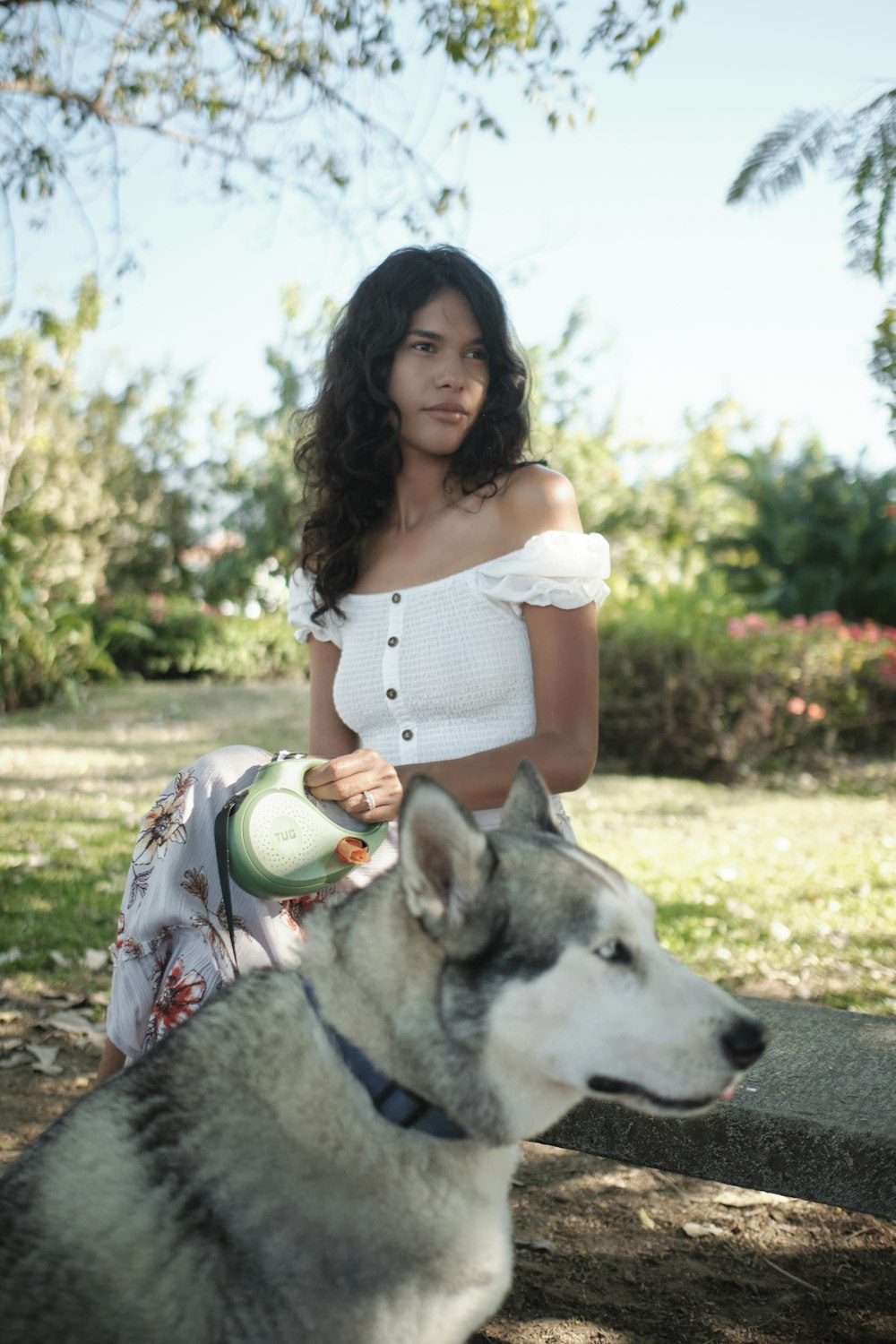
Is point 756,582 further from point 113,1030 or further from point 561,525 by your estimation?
point 113,1030

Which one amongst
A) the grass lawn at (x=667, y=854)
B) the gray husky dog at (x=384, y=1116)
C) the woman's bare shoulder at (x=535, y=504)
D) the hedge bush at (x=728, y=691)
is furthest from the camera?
the hedge bush at (x=728, y=691)

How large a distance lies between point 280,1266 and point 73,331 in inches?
793

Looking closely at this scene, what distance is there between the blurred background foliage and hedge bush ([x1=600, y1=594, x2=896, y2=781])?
0.02 m

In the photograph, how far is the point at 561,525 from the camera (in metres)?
3.60

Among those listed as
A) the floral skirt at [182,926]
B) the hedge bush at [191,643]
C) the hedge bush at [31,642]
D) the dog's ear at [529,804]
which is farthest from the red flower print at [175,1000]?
the hedge bush at [191,643]

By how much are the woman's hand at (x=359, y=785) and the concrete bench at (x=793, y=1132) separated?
1.15 meters

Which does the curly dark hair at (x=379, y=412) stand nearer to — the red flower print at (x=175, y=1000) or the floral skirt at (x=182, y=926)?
the floral skirt at (x=182, y=926)

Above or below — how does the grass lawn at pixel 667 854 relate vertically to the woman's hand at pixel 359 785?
below

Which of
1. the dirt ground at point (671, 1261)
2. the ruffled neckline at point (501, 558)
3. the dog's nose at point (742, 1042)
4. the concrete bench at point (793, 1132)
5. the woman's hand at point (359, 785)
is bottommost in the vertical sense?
the dirt ground at point (671, 1261)

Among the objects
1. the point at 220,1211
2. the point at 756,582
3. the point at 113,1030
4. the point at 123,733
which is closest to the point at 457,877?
the point at 220,1211

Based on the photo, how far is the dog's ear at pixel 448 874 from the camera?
75.8 inches

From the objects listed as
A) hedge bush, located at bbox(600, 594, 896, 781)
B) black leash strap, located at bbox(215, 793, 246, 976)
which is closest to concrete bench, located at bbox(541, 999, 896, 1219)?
black leash strap, located at bbox(215, 793, 246, 976)

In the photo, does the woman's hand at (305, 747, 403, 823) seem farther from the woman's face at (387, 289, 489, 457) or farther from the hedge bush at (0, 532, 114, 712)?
the hedge bush at (0, 532, 114, 712)

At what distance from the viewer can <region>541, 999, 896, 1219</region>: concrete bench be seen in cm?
289
